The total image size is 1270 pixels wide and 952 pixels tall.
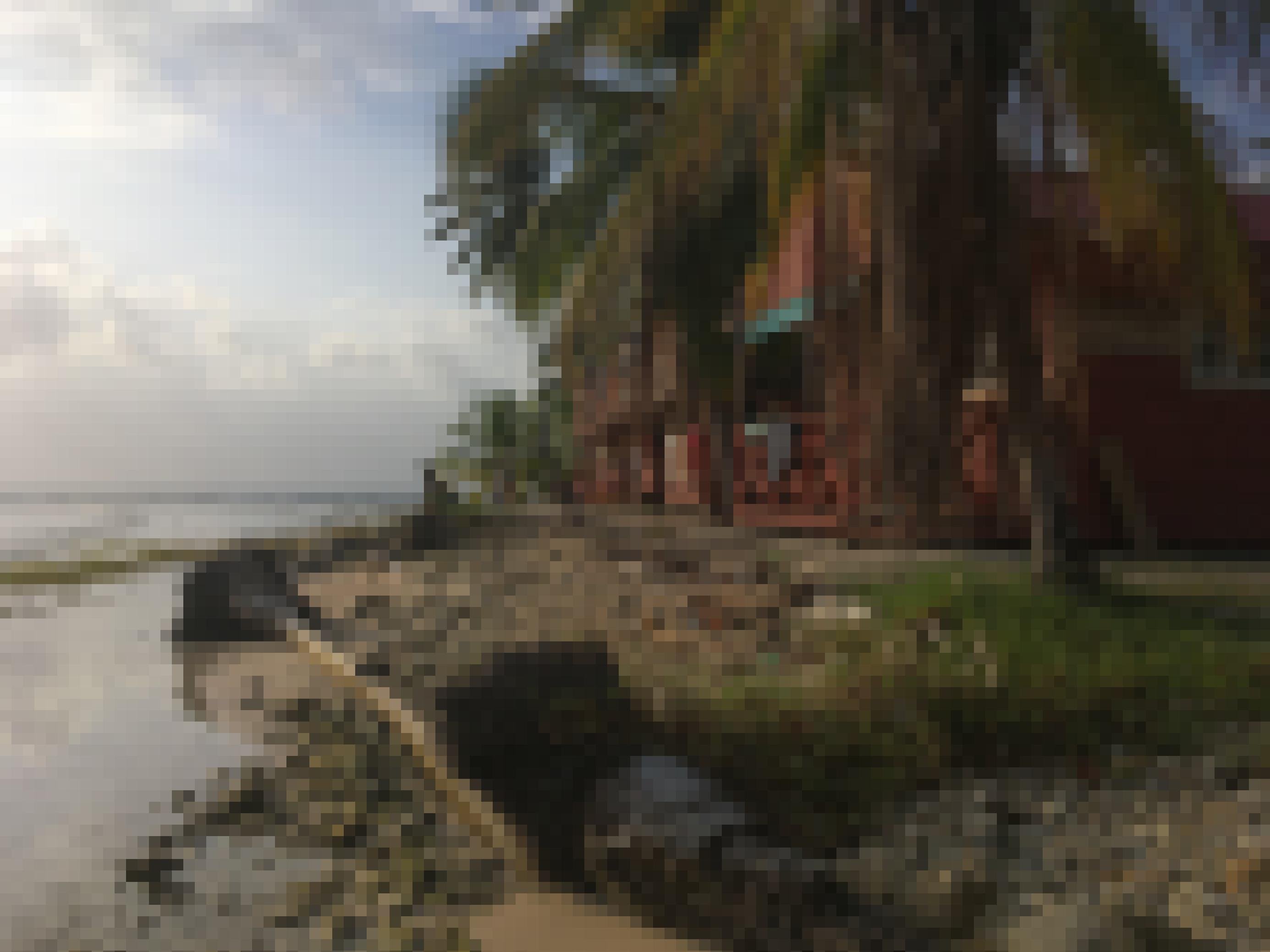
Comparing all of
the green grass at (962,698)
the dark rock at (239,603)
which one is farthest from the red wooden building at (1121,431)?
the dark rock at (239,603)

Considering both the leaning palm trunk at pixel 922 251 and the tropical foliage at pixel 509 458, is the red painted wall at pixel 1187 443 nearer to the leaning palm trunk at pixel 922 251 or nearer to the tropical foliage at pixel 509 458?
the leaning palm trunk at pixel 922 251

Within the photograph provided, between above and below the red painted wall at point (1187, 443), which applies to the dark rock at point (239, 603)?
below

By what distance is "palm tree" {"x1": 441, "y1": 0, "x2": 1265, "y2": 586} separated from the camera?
5066mm

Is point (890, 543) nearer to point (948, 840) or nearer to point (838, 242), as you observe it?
point (838, 242)

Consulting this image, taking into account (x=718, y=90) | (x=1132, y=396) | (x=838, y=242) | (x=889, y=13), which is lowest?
(x=1132, y=396)

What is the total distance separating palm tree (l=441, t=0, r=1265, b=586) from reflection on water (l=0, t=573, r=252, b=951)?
3.81m

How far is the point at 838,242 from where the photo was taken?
5707 mm

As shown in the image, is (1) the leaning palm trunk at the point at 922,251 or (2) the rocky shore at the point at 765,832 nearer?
(2) the rocky shore at the point at 765,832

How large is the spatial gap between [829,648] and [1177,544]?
5.75m

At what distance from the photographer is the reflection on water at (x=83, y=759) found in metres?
5.33

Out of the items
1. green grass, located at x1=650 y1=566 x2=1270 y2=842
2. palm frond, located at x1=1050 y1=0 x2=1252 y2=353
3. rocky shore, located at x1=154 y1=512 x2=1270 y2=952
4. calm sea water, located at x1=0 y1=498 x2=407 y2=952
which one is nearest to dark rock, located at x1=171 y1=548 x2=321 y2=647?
calm sea water, located at x1=0 y1=498 x2=407 y2=952

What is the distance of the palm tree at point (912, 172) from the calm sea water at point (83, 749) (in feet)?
12.5

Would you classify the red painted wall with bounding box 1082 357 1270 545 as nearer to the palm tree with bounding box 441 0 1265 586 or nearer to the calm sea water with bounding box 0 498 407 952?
the palm tree with bounding box 441 0 1265 586

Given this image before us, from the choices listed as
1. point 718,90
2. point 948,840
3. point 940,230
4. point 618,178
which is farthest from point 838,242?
point 618,178
